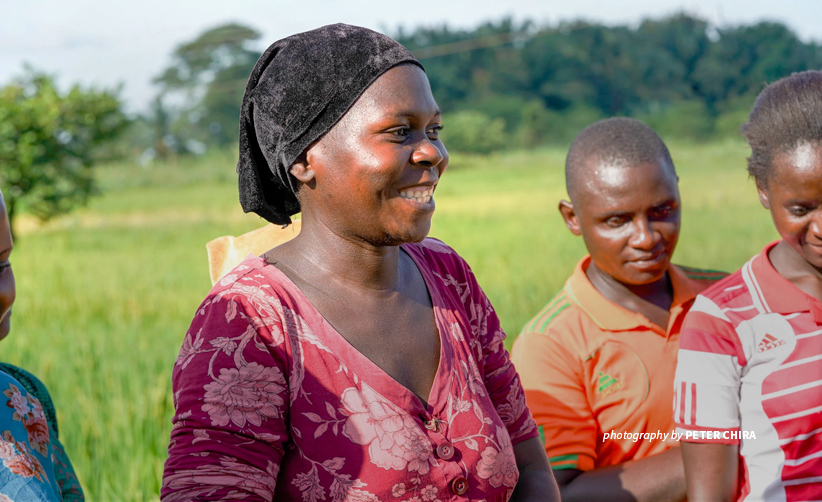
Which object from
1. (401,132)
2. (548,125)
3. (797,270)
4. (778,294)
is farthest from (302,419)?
(548,125)

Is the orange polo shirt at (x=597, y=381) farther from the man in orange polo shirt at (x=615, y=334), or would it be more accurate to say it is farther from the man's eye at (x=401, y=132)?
the man's eye at (x=401, y=132)

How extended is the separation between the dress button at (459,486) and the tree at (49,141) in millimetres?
13212

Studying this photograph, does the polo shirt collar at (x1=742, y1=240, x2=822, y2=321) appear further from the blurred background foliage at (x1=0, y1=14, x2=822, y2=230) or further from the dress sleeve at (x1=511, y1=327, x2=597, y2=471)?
the blurred background foliage at (x1=0, y1=14, x2=822, y2=230)

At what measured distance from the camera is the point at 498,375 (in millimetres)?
1874

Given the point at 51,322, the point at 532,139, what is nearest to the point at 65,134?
the point at 51,322

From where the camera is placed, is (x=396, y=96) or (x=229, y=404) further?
Result: (x=396, y=96)

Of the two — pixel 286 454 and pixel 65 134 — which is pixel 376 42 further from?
pixel 65 134

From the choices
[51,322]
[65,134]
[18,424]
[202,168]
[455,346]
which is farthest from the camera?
[202,168]

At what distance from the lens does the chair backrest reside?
226 centimetres

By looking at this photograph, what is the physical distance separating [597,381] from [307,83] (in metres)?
1.39

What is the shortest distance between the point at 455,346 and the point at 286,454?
46 cm

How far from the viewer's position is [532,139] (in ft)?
92.5

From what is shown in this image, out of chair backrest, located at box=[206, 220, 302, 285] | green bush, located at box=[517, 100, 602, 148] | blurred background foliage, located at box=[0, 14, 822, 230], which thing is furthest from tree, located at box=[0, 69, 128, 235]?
green bush, located at box=[517, 100, 602, 148]

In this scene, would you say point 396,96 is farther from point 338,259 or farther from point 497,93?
point 497,93
